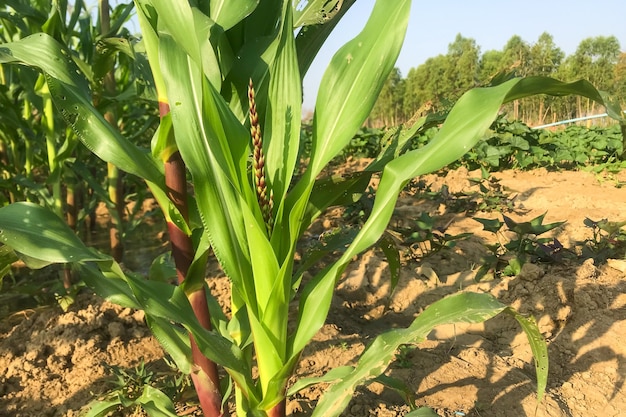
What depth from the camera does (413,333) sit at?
3.11 feet

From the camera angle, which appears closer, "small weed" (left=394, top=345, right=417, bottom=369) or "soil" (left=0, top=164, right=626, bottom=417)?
"soil" (left=0, top=164, right=626, bottom=417)

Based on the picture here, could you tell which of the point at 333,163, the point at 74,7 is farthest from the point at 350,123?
the point at 333,163

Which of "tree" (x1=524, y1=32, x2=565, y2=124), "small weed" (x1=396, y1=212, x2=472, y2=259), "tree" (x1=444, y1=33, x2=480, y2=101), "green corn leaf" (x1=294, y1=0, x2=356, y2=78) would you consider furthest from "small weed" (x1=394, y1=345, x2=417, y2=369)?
"tree" (x1=444, y1=33, x2=480, y2=101)

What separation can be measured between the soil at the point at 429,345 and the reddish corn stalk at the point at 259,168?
0.90m

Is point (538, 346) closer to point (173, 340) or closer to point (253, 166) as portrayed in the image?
point (253, 166)

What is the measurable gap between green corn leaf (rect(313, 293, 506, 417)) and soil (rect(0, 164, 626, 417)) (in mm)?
695

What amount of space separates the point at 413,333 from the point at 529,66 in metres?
30.2

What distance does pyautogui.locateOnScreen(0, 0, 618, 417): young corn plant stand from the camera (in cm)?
94

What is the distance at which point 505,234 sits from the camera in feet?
11.5

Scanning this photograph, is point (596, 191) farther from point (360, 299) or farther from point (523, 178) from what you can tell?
point (360, 299)

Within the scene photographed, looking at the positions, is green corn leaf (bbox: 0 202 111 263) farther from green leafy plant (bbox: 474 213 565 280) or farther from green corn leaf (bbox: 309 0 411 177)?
green leafy plant (bbox: 474 213 565 280)

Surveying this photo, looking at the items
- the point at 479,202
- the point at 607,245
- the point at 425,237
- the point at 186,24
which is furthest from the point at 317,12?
the point at 479,202

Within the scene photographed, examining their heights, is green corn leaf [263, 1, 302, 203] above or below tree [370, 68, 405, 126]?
below

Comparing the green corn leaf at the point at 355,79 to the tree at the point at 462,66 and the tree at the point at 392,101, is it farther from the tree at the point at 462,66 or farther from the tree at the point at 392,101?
the tree at the point at 392,101
